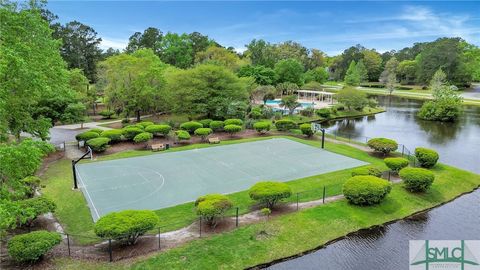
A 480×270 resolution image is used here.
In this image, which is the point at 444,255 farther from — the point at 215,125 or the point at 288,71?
the point at 288,71

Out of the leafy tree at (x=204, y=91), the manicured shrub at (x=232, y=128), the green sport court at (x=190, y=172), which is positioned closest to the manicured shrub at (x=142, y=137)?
the green sport court at (x=190, y=172)

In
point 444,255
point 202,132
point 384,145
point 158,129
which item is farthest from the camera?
point 202,132

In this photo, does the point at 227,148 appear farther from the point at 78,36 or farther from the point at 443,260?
the point at 78,36

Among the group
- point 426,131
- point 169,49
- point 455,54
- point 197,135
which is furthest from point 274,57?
point 197,135

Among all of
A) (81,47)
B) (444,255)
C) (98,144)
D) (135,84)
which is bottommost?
(444,255)

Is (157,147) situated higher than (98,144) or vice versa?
(98,144)

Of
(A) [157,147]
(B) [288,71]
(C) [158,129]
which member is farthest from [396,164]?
(B) [288,71]
